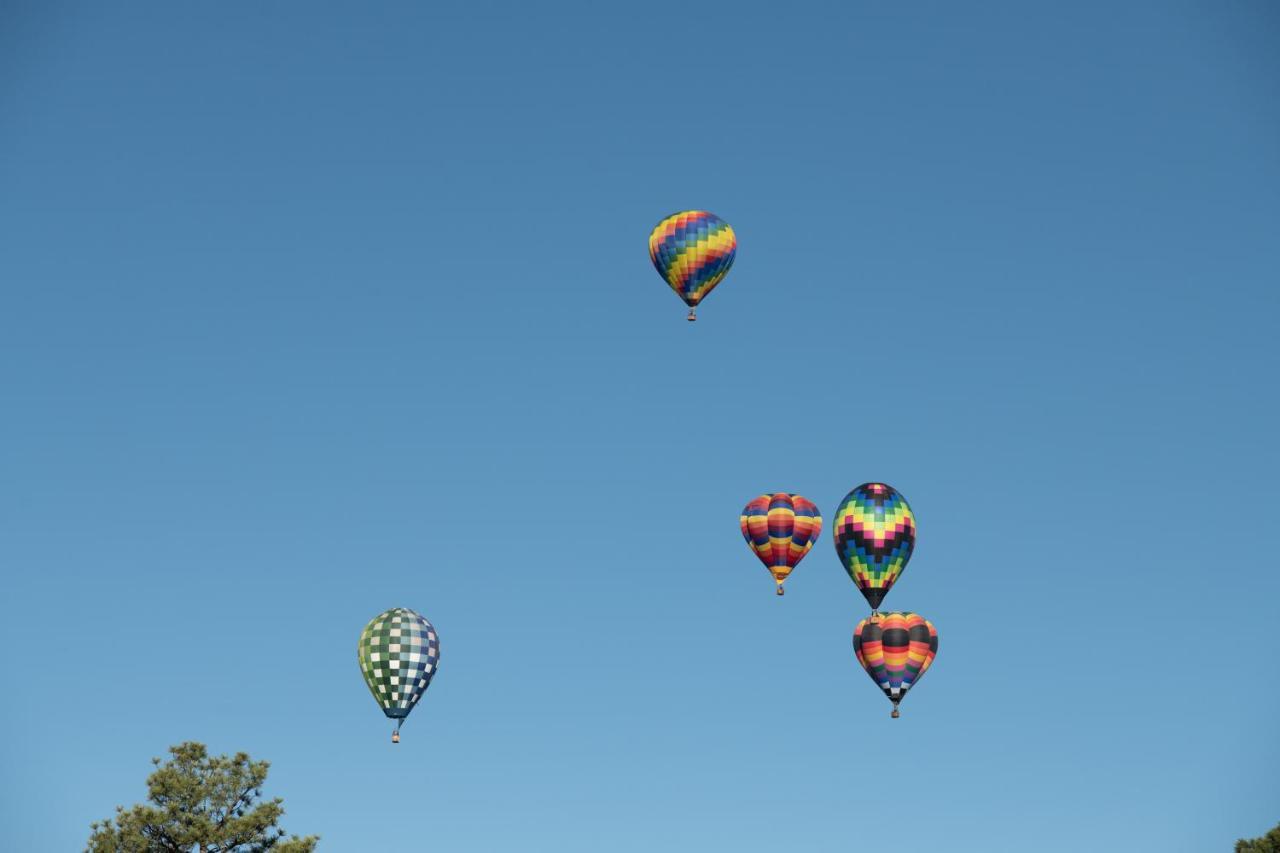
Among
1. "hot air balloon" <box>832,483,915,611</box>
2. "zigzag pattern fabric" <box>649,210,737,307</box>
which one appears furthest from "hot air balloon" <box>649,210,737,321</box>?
"hot air balloon" <box>832,483,915,611</box>

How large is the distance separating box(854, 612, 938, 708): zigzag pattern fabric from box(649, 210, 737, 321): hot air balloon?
18.4 m

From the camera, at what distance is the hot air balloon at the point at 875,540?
340ft

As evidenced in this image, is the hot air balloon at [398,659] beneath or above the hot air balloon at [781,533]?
beneath

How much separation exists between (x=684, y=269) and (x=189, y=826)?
35.9m

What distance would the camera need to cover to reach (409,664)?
10431 cm

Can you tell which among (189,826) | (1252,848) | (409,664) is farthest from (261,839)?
(1252,848)

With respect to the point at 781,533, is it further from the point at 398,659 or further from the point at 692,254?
the point at 398,659

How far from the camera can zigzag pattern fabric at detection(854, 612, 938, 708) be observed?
104 meters

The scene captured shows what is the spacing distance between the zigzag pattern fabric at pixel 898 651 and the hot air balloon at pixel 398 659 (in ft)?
64.8

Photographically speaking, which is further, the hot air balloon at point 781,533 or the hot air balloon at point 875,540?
the hot air balloon at point 781,533

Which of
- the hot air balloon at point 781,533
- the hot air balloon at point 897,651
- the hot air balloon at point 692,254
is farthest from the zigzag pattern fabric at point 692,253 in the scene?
the hot air balloon at point 897,651

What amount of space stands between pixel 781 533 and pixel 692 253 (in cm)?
1424

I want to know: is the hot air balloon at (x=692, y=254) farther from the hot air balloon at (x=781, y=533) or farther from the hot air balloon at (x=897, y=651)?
the hot air balloon at (x=897, y=651)

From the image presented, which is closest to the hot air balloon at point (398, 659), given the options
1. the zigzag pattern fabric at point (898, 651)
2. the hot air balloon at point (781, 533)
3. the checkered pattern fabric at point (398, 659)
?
the checkered pattern fabric at point (398, 659)
